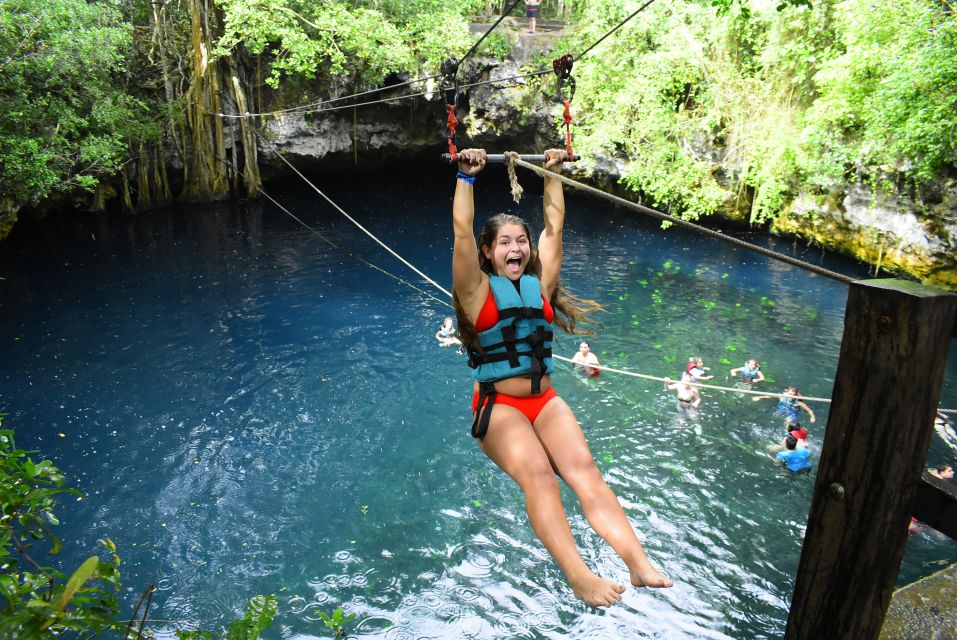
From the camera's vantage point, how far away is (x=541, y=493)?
2727mm

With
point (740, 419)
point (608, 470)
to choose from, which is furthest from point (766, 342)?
point (608, 470)

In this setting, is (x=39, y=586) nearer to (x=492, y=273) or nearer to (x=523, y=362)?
(x=523, y=362)

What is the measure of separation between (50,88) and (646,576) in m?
12.5

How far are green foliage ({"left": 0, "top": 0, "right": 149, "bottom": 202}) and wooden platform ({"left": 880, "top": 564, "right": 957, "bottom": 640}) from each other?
10.9m

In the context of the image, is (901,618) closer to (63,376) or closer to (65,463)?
(65,463)

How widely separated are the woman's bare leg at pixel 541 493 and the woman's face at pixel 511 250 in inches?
27.2

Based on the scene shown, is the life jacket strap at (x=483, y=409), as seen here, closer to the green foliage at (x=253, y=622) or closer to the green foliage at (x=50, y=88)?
the green foliage at (x=253, y=622)

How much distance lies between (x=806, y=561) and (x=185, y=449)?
22.8 feet

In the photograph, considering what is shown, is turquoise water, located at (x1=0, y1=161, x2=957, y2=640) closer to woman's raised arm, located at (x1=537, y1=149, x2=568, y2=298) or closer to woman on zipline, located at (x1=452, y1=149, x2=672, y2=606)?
woman on zipline, located at (x1=452, y1=149, x2=672, y2=606)

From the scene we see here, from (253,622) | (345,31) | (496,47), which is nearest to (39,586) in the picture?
(253,622)

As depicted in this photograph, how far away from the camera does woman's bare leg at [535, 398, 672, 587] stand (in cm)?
250

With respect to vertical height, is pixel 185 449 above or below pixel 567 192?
below

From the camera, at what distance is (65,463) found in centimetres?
682

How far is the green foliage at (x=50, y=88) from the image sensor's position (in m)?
8.91
